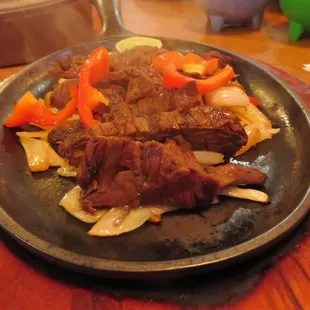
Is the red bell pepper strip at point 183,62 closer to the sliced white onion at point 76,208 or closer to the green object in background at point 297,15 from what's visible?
the sliced white onion at point 76,208

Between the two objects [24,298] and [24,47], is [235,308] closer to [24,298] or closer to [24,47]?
[24,298]

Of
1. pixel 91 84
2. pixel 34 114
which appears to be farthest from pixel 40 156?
pixel 91 84

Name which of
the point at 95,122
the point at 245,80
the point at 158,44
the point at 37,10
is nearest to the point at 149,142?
the point at 95,122

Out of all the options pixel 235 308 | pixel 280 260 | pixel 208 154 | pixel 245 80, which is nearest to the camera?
pixel 235 308

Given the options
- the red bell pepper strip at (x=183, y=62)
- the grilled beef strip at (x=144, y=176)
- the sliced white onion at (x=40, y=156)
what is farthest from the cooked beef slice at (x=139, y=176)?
the red bell pepper strip at (x=183, y=62)

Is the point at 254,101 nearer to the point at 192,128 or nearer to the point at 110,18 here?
the point at 192,128

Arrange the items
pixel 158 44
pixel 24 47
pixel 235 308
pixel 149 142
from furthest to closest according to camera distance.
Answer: pixel 24 47
pixel 158 44
pixel 149 142
pixel 235 308

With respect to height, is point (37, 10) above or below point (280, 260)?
above

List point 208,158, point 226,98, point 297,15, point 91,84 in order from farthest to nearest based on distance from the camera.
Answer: point 297,15 < point 91,84 < point 226,98 < point 208,158
